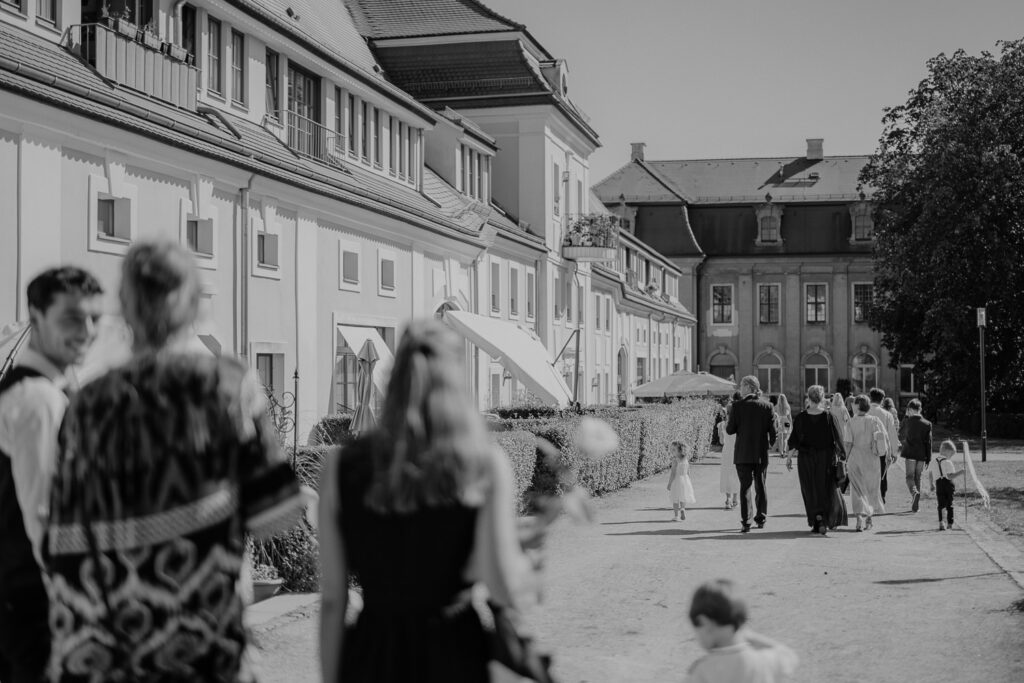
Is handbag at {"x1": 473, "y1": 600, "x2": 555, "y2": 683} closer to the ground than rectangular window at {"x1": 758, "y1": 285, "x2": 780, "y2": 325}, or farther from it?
closer to the ground

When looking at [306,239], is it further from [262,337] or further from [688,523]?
[688,523]

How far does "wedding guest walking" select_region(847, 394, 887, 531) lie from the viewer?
55.2ft

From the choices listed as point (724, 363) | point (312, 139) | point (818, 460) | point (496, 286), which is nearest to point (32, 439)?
point (818, 460)

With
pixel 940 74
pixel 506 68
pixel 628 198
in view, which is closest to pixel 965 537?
pixel 506 68

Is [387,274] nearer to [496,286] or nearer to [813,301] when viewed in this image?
[496,286]

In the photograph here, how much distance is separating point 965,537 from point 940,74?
36.2 metres

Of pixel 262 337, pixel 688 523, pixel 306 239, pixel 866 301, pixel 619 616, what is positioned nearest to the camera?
pixel 619 616

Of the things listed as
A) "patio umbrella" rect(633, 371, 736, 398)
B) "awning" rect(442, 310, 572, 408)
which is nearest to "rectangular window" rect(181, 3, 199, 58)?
"awning" rect(442, 310, 572, 408)

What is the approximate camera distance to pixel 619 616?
10180mm

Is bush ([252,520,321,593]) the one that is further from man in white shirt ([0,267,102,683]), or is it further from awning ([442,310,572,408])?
awning ([442,310,572,408])

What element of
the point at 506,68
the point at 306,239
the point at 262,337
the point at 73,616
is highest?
the point at 506,68

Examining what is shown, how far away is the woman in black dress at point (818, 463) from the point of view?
16.1 meters

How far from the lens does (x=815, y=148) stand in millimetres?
90625

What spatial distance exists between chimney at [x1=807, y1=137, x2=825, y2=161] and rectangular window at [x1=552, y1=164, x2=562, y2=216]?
172 feet
